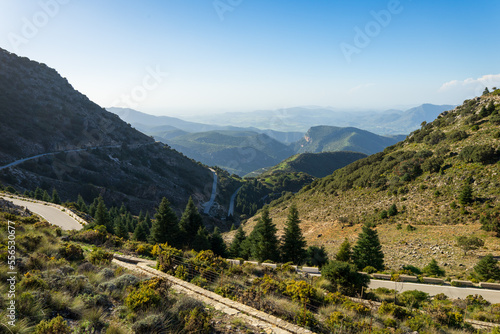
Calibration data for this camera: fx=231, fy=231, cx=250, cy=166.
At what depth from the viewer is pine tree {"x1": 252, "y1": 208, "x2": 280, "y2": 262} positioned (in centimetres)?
2395

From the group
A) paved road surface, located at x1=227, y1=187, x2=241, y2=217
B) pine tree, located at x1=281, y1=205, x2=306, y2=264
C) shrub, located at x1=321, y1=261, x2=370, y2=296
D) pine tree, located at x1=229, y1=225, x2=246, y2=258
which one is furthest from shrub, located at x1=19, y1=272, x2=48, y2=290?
paved road surface, located at x1=227, y1=187, x2=241, y2=217

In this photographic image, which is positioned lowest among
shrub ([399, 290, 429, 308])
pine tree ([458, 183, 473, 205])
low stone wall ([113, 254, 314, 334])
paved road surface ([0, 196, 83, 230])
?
paved road surface ([0, 196, 83, 230])

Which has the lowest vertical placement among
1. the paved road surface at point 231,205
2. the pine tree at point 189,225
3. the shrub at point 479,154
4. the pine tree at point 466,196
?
the paved road surface at point 231,205

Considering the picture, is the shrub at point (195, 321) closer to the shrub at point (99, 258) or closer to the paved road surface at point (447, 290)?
the shrub at point (99, 258)

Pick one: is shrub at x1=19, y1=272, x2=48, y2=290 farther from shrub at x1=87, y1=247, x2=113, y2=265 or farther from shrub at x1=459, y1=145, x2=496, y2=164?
shrub at x1=459, y1=145, x2=496, y2=164

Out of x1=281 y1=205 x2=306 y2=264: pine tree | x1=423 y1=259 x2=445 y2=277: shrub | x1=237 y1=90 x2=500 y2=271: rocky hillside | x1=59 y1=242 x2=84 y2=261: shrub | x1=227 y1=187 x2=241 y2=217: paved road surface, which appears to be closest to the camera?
x1=59 y1=242 x2=84 y2=261: shrub

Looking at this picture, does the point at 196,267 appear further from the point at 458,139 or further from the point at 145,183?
the point at 145,183

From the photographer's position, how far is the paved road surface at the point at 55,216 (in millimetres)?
29017

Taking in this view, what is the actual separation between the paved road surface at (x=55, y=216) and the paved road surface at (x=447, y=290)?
33.1m

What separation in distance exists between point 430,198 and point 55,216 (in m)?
51.6

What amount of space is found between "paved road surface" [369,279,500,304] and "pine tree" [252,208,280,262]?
32.6ft

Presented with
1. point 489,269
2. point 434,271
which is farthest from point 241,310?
point 489,269

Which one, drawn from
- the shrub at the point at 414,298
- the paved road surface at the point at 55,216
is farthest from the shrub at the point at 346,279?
the paved road surface at the point at 55,216

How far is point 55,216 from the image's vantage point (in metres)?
32.3
